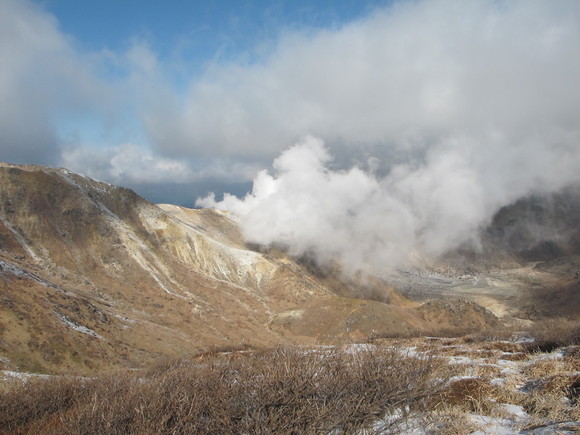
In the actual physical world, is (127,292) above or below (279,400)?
above

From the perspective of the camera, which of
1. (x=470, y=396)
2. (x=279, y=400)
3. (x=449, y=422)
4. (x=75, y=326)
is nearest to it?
(x=449, y=422)

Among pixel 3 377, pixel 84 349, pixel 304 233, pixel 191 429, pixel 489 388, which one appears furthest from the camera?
pixel 304 233

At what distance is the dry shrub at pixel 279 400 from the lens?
649cm

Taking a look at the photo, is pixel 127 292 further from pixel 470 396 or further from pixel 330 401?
pixel 470 396

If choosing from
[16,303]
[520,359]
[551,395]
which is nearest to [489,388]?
[551,395]

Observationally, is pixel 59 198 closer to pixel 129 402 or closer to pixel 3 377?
pixel 3 377

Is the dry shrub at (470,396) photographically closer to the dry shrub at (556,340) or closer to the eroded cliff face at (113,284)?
the dry shrub at (556,340)

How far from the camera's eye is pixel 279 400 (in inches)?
274

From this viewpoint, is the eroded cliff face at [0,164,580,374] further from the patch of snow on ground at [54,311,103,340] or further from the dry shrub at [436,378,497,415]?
the dry shrub at [436,378,497,415]

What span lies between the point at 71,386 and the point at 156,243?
2500 inches

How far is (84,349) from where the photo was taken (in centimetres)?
3309

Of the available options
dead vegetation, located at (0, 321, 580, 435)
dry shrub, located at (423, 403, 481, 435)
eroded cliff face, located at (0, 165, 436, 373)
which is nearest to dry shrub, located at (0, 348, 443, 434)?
dead vegetation, located at (0, 321, 580, 435)

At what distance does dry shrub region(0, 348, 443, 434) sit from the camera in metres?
6.49

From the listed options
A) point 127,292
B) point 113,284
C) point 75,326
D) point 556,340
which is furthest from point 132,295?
point 556,340
